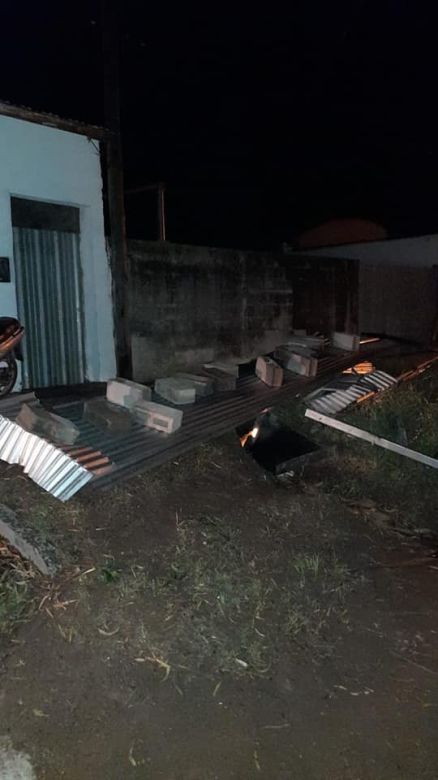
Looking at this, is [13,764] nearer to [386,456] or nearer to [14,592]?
[14,592]

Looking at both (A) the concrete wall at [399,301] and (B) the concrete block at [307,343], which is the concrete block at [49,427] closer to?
(B) the concrete block at [307,343]

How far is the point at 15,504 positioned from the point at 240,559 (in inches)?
60.0

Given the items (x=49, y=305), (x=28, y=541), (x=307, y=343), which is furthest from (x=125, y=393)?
(x=307, y=343)

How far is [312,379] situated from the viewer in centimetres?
786

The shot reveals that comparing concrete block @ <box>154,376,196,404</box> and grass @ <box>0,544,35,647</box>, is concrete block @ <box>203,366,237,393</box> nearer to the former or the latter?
concrete block @ <box>154,376,196,404</box>

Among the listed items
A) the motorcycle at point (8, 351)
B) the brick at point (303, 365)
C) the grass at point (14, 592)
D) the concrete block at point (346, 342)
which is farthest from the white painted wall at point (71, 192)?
the concrete block at point (346, 342)

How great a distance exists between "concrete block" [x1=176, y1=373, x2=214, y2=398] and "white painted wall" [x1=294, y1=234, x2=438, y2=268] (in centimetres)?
813

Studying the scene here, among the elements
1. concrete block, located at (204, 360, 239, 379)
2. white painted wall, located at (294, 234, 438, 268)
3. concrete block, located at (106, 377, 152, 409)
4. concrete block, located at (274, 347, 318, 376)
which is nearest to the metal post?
concrete block, located at (204, 360, 239, 379)

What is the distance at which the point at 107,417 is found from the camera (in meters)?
4.92

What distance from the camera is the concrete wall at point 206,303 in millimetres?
7086

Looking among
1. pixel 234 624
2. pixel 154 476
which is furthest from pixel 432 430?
pixel 234 624

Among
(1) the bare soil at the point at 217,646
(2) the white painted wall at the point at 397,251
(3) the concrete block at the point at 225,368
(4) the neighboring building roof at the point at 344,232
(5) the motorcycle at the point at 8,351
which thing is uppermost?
(4) the neighboring building roof at the point at 344,232

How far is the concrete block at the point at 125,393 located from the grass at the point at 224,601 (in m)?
1.89

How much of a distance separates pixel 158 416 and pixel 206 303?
3.28 meters
